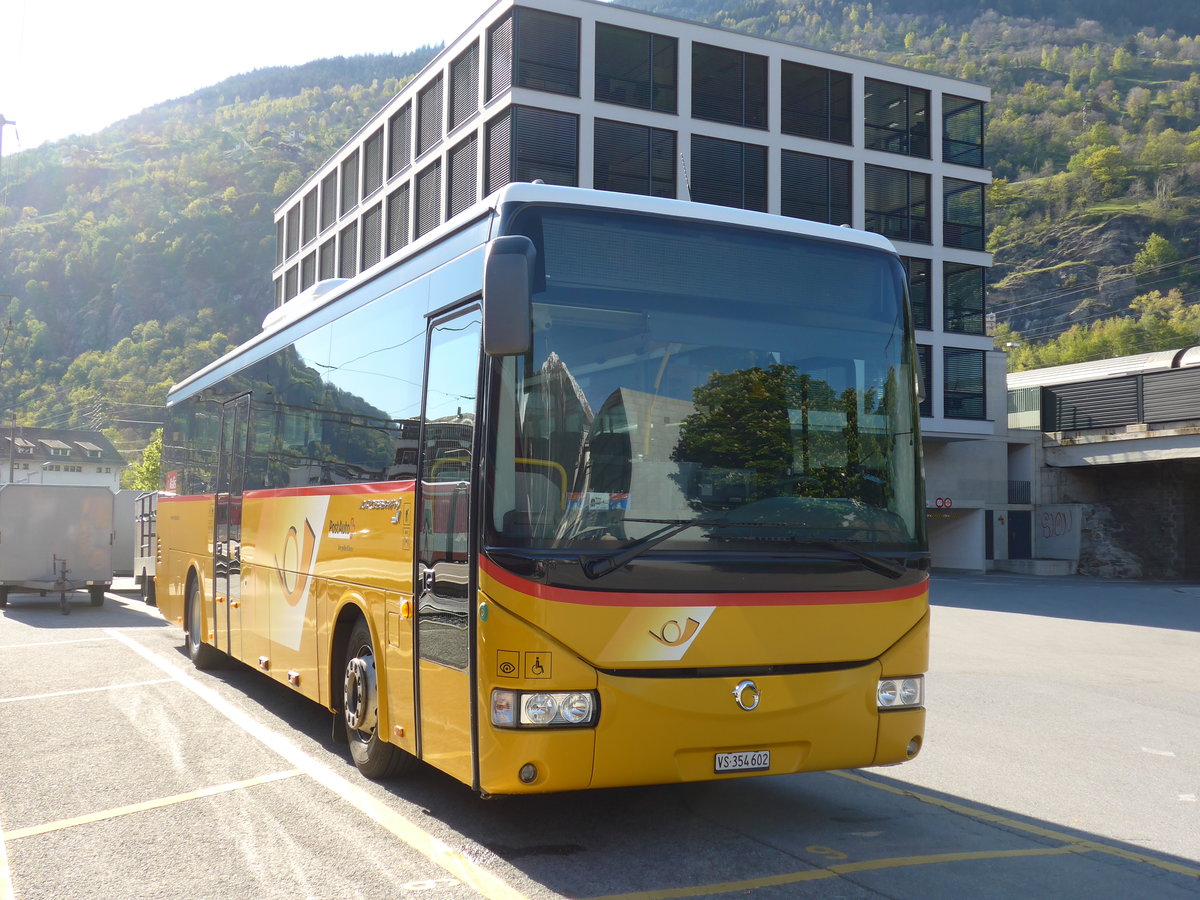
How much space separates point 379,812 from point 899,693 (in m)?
2.79

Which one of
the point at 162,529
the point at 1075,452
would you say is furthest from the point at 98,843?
the point at 1075,452

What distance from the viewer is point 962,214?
43219 millimetres

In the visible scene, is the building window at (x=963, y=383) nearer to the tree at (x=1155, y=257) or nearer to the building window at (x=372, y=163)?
the building window at (x=372, y=163)

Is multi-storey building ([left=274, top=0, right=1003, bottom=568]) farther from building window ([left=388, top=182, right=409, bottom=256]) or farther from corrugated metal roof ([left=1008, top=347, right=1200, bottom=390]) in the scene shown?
corrugated metal roof ([left=1008, top=347, right=1200, bottom=390])

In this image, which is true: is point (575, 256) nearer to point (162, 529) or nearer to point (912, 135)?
point (162, 529)

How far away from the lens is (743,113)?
38719mm

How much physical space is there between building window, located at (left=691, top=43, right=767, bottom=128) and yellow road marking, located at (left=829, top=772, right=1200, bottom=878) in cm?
3307

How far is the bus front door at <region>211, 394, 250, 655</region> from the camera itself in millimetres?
10414

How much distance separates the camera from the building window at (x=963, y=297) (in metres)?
42.6

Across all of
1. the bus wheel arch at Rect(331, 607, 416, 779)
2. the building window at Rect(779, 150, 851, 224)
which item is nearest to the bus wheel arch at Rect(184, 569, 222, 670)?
the bus wheel arch at Rect(331, 607, 416, 779)

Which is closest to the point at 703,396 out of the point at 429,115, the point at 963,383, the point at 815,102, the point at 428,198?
the point at 428,198

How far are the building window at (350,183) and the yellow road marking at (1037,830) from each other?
42.4 meters

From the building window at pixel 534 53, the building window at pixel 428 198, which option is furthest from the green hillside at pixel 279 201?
the building window at pixel 534 53

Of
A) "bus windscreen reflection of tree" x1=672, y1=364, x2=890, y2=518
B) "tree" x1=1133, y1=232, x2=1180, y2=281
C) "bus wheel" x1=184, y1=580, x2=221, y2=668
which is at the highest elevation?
"tree" x1=1133, y1=232, x2=1180, y2=281
